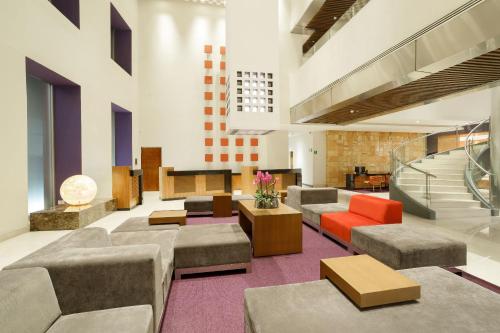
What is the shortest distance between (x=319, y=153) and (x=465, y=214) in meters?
7.22

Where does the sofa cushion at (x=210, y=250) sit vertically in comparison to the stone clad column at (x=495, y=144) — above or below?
below

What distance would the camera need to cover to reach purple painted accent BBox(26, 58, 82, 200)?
5.74 m

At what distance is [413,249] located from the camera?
276 cm

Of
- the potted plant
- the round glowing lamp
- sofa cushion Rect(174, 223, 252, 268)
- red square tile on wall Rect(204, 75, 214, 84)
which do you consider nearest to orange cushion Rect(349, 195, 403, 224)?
the potted plant

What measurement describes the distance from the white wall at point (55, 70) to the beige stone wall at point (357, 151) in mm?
9164

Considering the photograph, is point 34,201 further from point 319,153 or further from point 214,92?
point 319,153

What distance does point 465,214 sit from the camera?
20.2ft

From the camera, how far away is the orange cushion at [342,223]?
12.3ft

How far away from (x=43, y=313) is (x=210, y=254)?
168 centimetres

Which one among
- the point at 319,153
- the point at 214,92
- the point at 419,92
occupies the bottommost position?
the point at 319,153

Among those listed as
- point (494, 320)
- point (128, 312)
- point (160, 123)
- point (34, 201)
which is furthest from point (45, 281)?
point (160, 123)

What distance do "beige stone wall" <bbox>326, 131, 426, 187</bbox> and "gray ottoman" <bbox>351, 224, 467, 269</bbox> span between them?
980 cm

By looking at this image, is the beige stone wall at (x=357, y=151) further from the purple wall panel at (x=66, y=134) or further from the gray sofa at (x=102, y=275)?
the gray sofa at (x=102, y=275)

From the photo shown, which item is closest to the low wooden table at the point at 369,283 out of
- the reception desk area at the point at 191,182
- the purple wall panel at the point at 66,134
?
the purple wall panel at the point at 66,134
